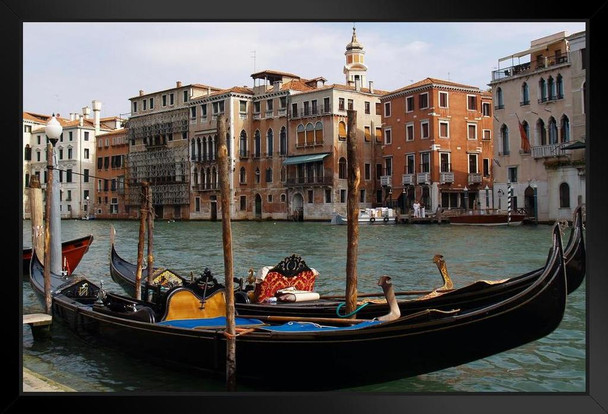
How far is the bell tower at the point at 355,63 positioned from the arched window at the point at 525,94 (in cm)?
633

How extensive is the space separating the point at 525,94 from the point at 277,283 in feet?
38.7

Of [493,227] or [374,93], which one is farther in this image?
[374,93]

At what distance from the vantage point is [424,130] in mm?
16906

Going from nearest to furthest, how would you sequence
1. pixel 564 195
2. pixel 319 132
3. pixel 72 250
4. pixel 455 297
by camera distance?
pixel 455 297, pixel 72 250, pixel 564 195, pixel 319 132

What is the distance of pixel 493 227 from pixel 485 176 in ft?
9.15

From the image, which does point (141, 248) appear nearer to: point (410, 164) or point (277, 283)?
point (277, 283)

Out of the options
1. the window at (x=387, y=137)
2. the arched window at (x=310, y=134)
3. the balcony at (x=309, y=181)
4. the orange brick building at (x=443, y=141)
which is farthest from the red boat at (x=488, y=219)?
the arched window at (x=310, y=134)

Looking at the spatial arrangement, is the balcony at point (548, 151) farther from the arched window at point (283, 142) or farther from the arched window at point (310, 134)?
the arched window at point (283, 142)

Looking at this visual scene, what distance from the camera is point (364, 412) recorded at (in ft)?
6.63

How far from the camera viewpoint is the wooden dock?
148 inches

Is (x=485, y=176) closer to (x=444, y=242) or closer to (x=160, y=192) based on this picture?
(x=444, y=242)

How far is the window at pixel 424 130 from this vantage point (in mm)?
16797

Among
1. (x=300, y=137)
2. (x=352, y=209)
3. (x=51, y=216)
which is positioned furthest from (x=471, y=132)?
(x=352, y=209)

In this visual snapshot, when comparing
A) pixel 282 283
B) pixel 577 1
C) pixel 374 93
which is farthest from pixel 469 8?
pixel 374 93
